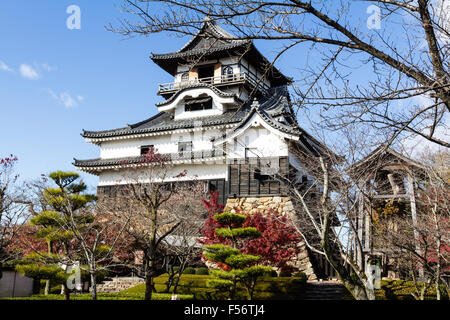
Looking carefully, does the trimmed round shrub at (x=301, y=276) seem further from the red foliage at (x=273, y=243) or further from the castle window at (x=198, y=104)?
the castle window at (x=198, y=104)

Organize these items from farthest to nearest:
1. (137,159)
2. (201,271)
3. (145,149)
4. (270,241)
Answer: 1. (145,149)
2. (137,159)
3. (201,271)
4. (270,241)

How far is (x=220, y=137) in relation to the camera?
23203 millimetres

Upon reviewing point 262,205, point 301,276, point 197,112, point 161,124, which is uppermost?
point 197,112

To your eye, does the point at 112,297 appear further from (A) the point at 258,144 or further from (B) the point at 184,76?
(B) the point at 184,76

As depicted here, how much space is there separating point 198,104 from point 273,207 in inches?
385

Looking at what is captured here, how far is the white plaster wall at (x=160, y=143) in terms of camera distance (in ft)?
80.6

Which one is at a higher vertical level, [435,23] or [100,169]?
[100,169]

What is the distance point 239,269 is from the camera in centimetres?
1420

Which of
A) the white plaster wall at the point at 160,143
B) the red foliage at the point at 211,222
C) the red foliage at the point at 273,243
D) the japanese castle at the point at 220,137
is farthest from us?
the white plaster wall at the point at 160,143

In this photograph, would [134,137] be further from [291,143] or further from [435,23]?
[435,23]

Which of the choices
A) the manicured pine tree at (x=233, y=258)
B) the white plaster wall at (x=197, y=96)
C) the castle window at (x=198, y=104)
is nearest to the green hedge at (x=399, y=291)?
the manicured pine tree at (x=233, y=258)

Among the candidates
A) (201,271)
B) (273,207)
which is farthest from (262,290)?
(273,207)
